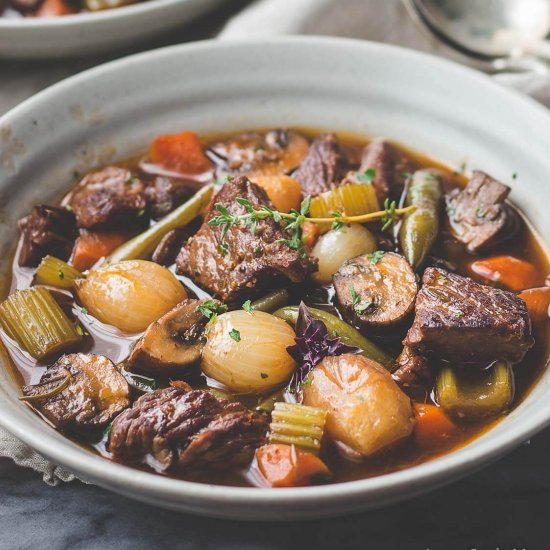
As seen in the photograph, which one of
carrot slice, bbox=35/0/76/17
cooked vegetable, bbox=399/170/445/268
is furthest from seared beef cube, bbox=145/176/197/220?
carrot slice, bbox=35/0/76/17

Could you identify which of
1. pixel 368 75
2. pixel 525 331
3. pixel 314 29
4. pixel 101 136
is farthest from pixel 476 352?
pixel 314 29

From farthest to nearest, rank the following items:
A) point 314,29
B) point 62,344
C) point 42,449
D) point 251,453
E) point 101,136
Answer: point 314,29, point 101,136, point 62,344, point 251,453, point 42,449

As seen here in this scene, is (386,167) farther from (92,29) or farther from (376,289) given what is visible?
(92,29)

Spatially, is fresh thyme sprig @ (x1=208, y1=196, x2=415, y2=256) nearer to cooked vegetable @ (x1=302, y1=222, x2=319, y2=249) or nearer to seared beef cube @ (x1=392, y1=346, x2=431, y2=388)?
cooked vegetable @ (x1=302, y1=222, x2=319, y2=249)

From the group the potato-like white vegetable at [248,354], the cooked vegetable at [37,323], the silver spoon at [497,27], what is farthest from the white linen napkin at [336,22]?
the potato-like white vegetable at [248,354]

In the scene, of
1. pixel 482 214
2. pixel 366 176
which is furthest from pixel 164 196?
pixel 482 214

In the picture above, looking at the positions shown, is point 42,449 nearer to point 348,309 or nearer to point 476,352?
point 348,309

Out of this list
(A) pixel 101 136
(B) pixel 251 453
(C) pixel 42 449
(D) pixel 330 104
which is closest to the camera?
(C) pixel 42 449
